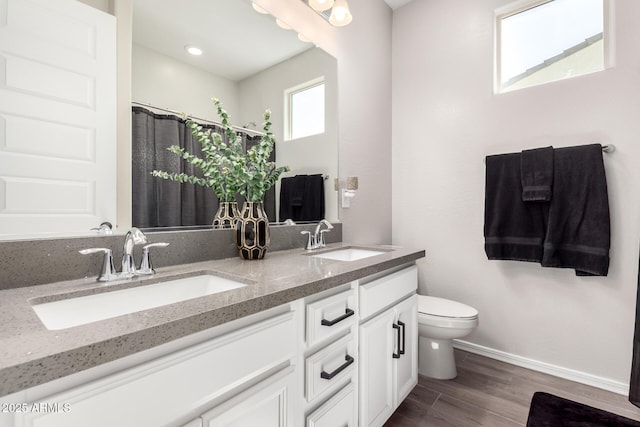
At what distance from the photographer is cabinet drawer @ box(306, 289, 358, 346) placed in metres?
0.96

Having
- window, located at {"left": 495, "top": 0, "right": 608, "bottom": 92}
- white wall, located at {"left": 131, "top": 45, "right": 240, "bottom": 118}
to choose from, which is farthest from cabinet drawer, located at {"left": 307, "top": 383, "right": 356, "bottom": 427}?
window, located at {"left": 495, "top": 0, "right": 608, "bottom": 92}

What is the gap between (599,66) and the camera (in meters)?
1.82

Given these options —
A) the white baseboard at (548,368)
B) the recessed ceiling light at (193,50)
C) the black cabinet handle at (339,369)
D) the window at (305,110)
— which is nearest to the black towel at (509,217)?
the white baseboard at (548,368)

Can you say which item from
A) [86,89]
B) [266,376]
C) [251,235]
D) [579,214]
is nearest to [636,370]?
Result: [579,214]

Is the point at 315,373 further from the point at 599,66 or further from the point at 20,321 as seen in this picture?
the point at 599,66

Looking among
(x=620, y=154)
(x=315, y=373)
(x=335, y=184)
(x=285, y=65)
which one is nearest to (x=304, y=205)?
(x=335, y=184)

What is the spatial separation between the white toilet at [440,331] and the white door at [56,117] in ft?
5.59

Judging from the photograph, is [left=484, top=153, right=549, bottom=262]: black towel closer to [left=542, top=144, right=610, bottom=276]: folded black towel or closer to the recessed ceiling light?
[left=542, top=144, right=610, bottom=276]: folded black towel

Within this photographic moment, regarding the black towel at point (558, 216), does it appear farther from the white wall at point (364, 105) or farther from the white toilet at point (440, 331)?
the white wall at point (364, 105)

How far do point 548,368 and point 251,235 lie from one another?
6.74ft

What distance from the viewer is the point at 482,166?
2193 millimetres

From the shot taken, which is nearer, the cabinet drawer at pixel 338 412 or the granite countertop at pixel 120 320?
the granite countertop at pixel 120 320

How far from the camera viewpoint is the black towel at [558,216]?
5.68 feet

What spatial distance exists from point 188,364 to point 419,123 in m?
2.37
